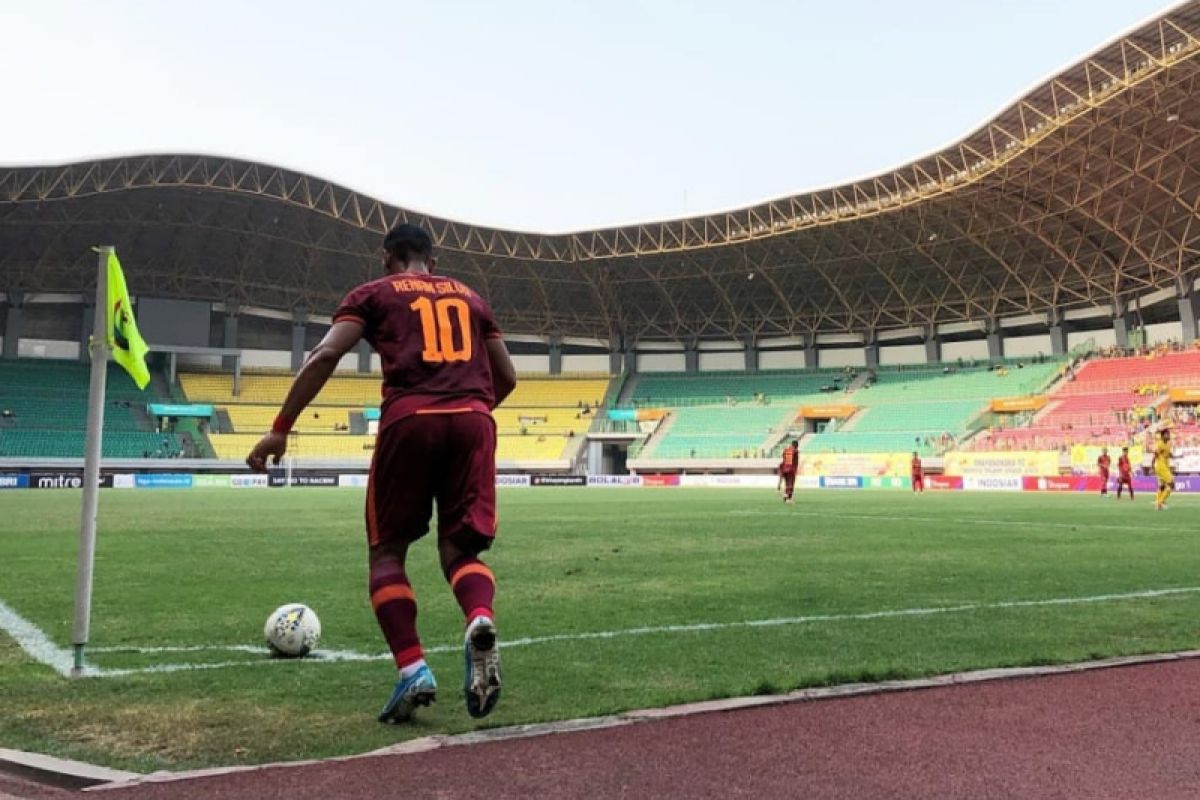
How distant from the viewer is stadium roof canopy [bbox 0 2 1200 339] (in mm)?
39625

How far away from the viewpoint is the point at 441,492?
4.11 meters

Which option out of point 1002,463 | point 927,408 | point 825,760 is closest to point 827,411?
point 927,408

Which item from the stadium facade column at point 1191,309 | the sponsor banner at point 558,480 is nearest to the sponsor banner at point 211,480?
the sponsor banner at point 558,480

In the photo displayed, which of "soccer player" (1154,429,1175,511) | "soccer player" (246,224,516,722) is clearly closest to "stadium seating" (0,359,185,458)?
"soccer player" (1154,429,1175,511)

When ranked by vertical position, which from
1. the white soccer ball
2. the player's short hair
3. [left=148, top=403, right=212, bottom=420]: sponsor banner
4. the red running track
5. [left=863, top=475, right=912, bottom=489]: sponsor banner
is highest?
[left=148, top=403, right=212, bottom=420]: sponsor banner

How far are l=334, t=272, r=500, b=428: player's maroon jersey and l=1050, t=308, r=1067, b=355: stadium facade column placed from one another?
61740 mm

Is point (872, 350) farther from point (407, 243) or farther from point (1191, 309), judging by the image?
point (407, 243)

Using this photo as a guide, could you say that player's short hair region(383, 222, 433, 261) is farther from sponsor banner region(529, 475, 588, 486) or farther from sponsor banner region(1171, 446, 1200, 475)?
sponsor banner region(529, 475, 588, 486)

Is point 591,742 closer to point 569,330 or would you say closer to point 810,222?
point 810,222

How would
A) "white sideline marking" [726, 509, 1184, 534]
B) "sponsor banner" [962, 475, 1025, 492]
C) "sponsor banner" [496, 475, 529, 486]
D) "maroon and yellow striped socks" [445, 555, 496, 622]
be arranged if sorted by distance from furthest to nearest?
1. "sponsor banner" [496, 475, 529, 486]
2. "sponsor banner" [962, 475, 1025, 492]
3. "white sideline marking" [726, 509, 1184, 534]
4. "maroon and yellow striped socks" [445, 555, 496, 622]

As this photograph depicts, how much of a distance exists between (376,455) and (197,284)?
208 ft

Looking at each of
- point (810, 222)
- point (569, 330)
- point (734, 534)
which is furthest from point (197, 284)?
point (734, 534)

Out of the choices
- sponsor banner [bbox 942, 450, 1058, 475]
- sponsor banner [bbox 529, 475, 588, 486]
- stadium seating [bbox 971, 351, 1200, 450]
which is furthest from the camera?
sponsor banner [bbox 529, 475, 588, 486]

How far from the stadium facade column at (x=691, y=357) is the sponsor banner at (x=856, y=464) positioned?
686 inches
